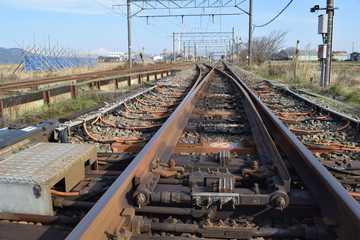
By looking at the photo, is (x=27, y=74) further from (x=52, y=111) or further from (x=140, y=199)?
(x=140, y=199)

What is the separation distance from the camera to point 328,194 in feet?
7.25

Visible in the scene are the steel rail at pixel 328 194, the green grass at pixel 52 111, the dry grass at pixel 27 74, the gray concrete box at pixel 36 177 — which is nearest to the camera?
the steel rail at pixel 328 194

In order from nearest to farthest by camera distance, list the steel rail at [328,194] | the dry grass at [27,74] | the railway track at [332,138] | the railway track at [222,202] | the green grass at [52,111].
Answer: the steel rail at [328,194], the railway track at [222,202], the railway track at [332,138], the green grass at [52,111], the dry grass at [27,74]

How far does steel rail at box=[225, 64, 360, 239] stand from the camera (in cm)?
186

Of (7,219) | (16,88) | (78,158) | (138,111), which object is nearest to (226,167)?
(78,158)

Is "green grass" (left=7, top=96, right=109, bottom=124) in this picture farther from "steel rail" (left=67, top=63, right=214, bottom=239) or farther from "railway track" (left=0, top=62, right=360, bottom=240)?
"steel rail" (left=67, top=63, right=214, bottom=239)

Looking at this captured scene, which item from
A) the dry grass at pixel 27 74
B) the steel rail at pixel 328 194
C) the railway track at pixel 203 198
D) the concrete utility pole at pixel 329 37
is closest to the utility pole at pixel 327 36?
the concrete utility pole at pixel 329 37

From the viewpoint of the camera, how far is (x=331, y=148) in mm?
3779

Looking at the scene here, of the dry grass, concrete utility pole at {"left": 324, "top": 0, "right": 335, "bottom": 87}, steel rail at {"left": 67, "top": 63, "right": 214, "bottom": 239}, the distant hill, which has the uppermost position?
the distant hill

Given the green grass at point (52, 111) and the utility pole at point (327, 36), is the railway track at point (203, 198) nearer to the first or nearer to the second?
the green grass at point (52, 111)

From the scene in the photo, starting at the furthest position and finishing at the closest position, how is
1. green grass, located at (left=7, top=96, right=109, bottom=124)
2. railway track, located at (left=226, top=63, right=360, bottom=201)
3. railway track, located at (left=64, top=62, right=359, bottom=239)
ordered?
green grass, located at (left=7, top=96, right=109, bottom=124)
railway track, located at (left=226, top=63, right=360, bottom=201)
railway track, located at (left=64, top=62, right=359, bottom=239)

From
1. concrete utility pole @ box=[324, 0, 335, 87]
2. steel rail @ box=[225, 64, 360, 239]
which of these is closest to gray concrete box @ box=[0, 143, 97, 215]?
steel rail @ box=[225, 64, 360, 239]

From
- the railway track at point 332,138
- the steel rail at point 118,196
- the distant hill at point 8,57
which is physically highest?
the distant hill at point 8,57

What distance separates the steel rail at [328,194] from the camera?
1.86 m
